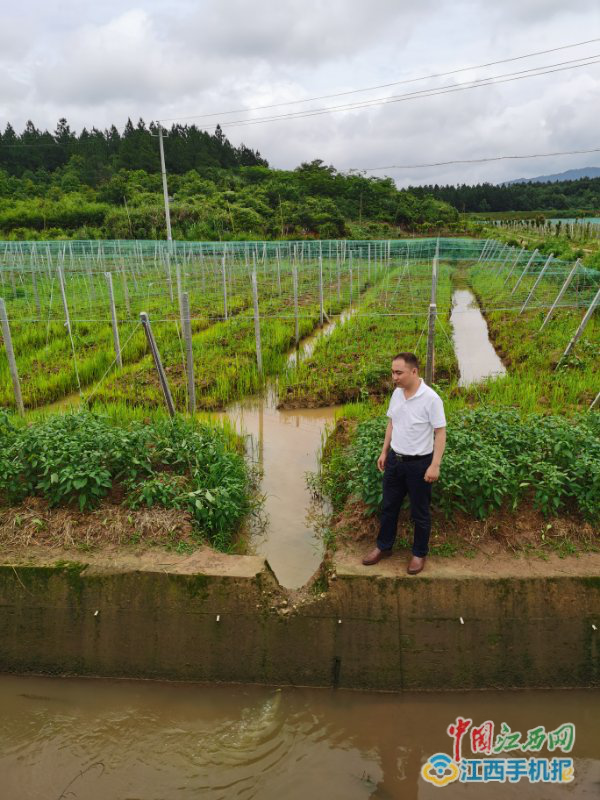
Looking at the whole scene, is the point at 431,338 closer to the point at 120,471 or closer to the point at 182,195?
the point at 120,471

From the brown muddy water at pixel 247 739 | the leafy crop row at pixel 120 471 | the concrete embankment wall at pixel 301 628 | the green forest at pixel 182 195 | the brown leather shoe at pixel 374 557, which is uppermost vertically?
the green forest at pixel 182 195

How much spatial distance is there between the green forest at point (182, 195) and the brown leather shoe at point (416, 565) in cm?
2790

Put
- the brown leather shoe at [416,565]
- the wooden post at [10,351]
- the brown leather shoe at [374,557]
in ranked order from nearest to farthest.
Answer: the brown leather shoe at [416,565] < the brown leather shoe at [374,557] < the wooden post at [10,351]

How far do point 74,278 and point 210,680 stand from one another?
776 inches

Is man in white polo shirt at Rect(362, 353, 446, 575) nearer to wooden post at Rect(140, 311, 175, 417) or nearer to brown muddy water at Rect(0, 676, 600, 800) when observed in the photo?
brown muddy water at Rect(0, 676, 600, 800)

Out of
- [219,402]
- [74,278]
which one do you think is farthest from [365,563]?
[74,278]

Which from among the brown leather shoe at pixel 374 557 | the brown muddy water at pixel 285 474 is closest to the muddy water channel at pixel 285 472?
the brown muddy water at pixel 285 474

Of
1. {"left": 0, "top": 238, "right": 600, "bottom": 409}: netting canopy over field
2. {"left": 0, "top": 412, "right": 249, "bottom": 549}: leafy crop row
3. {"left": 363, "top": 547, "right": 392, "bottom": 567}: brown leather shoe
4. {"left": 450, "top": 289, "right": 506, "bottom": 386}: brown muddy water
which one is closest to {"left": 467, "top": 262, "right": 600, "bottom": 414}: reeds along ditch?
{"left": 0, "top": 238, "right": 600, "bottom": 409}: netting canopy over field

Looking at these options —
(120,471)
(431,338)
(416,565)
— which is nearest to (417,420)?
(416,565)

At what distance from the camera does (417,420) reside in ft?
11.6

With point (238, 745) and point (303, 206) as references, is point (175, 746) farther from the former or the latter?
point (303, 206)

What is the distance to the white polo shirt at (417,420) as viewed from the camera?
3.51 metres

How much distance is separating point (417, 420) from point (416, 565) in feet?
3.54

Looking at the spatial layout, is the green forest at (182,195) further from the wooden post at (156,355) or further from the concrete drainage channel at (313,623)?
the concrete drainage channel at (313,623)
